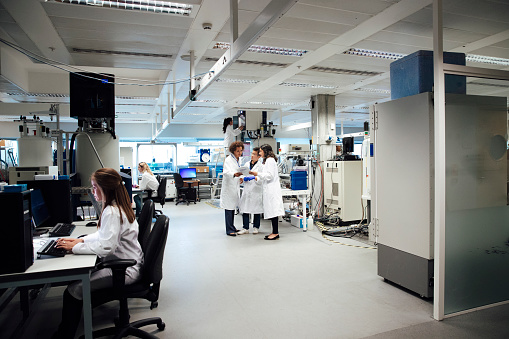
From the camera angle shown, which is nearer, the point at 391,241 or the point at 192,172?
the point at 391,241

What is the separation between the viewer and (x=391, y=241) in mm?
2818

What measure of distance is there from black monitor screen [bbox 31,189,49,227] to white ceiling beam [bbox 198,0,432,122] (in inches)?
125

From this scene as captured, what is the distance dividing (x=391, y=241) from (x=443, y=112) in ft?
3.96

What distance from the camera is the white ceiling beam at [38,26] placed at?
2762 mm

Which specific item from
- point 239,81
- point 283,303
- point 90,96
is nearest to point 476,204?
point 283,303

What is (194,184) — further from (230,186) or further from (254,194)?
(254,194)

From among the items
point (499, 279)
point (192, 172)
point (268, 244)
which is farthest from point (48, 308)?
point (192, 172)

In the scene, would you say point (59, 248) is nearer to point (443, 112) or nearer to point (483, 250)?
point (443, 112)

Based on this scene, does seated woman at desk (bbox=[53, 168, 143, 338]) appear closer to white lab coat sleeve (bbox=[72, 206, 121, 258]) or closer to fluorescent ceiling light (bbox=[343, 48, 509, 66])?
white lab coat sleeve (bbox=[72, 206, 121, 258])

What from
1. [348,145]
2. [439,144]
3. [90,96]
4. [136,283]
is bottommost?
[136,283]

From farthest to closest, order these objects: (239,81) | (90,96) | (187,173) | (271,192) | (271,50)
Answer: (187,173) → (239,81) → (271,192) → (271,50) → (90,96)

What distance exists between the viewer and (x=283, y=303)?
2508 millimetres

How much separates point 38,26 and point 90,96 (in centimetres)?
88

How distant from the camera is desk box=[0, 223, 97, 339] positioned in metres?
1.51
